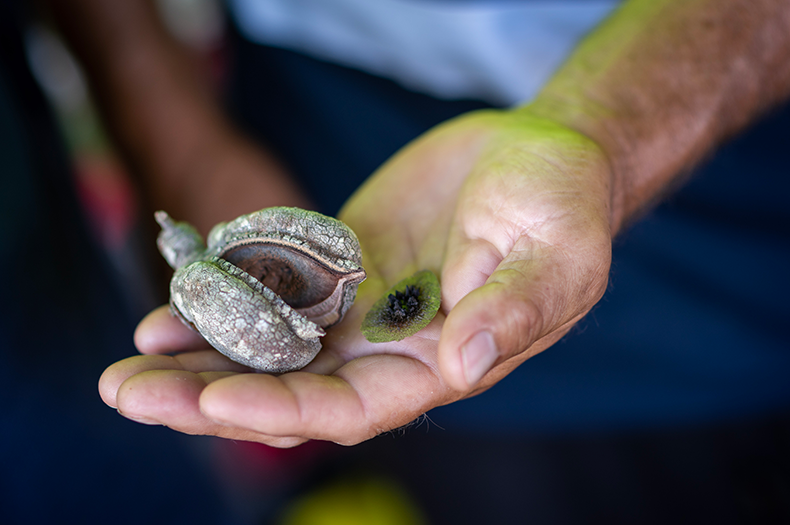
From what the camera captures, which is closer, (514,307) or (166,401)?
(514,307)

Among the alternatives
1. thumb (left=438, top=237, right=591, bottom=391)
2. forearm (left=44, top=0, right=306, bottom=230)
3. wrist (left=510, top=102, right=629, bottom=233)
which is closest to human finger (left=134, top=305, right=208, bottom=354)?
thumb (left=438, top=237, right=591, bottom=391)

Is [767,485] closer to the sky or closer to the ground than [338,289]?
closer to the ground

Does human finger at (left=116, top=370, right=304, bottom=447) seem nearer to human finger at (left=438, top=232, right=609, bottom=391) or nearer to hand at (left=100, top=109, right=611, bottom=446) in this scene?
hand at (left=100, top=109, right=611, bottom=446)

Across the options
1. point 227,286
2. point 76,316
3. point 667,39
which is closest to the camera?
point 227,286

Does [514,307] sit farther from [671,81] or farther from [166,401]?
[671,81]

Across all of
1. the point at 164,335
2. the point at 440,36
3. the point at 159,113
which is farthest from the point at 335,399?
the point at 159,113

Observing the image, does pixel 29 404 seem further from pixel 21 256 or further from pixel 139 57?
pixel 139 57

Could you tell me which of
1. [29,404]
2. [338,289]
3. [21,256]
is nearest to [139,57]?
[21,256]

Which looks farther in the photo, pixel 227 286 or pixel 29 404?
pixel 29 404
